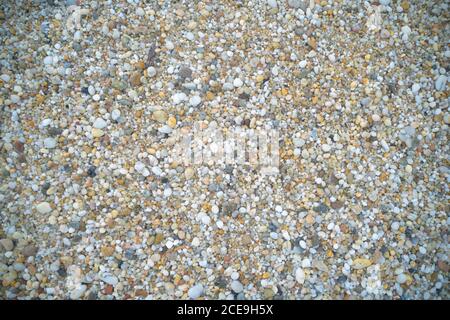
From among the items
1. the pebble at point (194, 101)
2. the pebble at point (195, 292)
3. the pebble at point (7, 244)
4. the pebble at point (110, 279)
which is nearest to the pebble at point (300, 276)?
the pebble at point (195, 292)

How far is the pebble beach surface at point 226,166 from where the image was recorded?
5.56 ft

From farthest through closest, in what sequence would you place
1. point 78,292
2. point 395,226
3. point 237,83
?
point 237,83
point 395,226
point 78,292

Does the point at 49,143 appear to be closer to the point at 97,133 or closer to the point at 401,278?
the point at 97,133

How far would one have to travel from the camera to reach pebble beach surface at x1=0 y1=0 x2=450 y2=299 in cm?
169

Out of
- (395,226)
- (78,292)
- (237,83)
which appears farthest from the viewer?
(237,83)

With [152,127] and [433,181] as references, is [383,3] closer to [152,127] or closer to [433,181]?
[433,181]

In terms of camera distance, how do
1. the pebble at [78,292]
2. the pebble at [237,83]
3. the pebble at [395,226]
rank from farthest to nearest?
1. the pebble at [237,83]
2. the pebble at [395,226]
3. the pebble at [78,292]

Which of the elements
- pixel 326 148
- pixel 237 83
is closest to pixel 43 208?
pixel 237 83

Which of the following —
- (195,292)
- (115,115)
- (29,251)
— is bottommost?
(195,292)

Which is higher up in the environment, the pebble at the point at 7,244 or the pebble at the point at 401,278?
the pebble at the point at 7,244

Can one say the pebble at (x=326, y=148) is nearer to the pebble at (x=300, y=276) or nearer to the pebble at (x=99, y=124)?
the pebble at (x=300, y=276)

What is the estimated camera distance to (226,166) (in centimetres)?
181

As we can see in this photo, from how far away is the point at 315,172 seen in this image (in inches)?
71.4

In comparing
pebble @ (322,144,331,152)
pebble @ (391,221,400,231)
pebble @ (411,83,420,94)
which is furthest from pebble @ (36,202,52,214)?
pebble @ (411,83,420,94)
